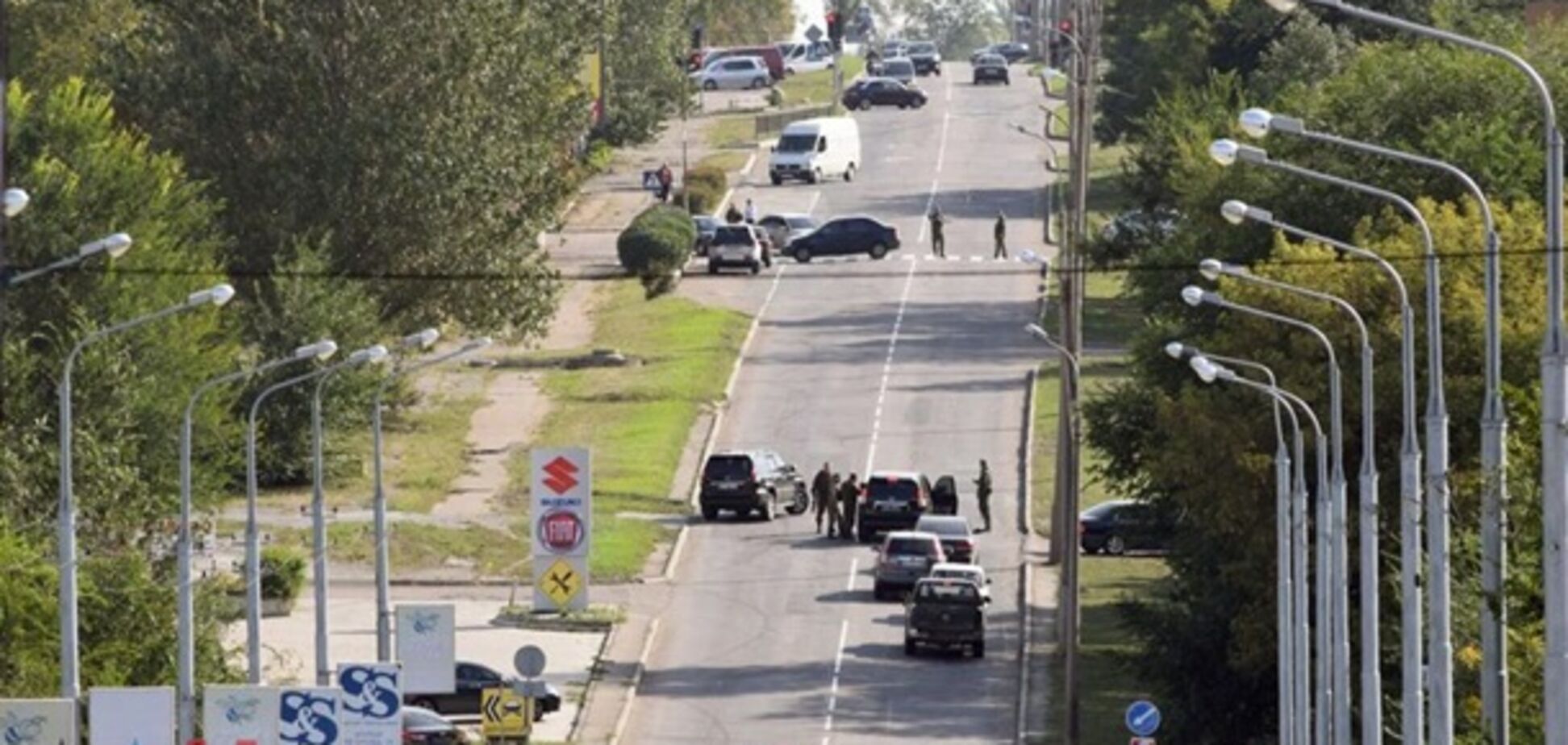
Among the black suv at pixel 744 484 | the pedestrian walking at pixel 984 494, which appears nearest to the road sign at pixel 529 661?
the black suv at pixel 744 484

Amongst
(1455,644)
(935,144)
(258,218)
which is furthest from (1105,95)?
(1455,644)

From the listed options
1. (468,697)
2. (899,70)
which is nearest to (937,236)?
(899,70)

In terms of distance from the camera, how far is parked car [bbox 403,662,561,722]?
6794 centimetres

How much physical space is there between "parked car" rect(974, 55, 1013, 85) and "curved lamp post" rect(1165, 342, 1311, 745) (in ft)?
369

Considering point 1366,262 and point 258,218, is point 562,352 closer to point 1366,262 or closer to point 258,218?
point 258,218

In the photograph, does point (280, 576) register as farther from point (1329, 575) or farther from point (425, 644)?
point (1329, 575)

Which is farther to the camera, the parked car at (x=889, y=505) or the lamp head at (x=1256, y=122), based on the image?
the parked car at (x=889, y=505)

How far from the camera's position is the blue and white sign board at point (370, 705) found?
52.3 metres

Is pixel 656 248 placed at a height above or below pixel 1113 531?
above

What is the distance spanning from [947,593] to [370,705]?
75.8 ft

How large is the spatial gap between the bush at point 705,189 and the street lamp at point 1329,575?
3024 inches

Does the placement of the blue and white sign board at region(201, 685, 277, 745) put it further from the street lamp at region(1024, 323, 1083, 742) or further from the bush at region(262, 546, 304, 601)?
the bush at region(262, 546, 304, 601)

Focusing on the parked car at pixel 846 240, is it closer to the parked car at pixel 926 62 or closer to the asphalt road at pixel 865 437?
the asphalt road at pixel 865 437

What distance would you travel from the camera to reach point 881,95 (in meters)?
163
